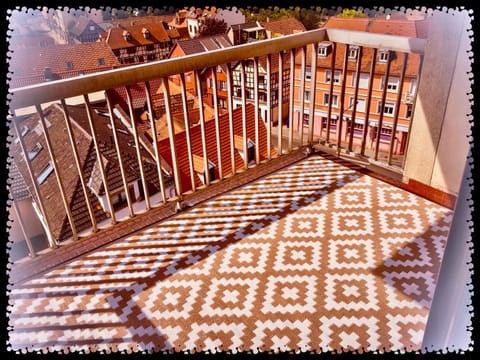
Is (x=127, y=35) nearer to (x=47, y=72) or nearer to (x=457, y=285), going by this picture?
(x=47, y=72)

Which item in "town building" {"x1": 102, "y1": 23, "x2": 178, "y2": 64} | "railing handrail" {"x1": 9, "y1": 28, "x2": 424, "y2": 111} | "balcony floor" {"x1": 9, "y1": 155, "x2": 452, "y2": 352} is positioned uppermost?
"railing handrail" {"x1": 9, "y1": 28, "x2": 424, "y2": 111}

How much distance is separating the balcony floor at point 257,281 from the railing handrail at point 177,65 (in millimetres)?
965

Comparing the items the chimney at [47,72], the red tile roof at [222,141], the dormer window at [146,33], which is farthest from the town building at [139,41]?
the red tile roof at [222,141]

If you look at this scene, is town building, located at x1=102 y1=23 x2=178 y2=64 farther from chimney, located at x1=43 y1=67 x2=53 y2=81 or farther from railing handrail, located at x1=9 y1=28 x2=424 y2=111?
railing handrail, located at x1=9 y1=28 x2=424 y2=111

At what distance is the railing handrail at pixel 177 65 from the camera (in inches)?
71.6

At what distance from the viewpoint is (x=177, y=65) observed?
223cm

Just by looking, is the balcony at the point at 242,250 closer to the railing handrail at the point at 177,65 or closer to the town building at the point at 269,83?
the railing handrail at the point at 177,65

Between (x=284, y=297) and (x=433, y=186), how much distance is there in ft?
4.14

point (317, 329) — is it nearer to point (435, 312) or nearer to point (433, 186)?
point (435, 312)

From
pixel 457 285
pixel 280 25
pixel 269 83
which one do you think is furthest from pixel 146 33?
pixel 457 285

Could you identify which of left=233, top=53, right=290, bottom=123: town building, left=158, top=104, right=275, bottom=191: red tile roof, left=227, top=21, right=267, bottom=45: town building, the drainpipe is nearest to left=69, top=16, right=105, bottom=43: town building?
left=227, top=21, right=267, bottom=45: town building

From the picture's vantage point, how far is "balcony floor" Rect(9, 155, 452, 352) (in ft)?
6.12

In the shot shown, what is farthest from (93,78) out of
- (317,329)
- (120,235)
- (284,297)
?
(317,329)

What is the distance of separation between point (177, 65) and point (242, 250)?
1.12m
